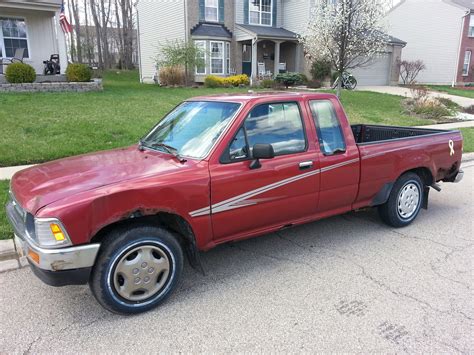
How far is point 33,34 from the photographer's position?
17.1 m

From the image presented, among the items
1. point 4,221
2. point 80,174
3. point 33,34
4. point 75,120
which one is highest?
point 33,34

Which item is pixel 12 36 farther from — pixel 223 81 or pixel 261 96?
pixel 261 96

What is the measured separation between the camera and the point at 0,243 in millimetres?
4316

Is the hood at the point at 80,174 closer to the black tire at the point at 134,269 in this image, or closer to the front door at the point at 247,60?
the black tire at the point at 134,269

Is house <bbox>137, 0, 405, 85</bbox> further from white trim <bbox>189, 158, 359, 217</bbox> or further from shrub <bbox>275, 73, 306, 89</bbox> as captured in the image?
white trim <bbox>189, 158, 359, 217</bbox>

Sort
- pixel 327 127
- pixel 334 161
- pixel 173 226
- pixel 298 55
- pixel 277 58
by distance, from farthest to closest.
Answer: pixel 298 55 → pixel 277 58 → pixel 327 127 → pixel 334 161 → pixel 173 226

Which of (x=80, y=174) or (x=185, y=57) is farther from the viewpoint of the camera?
(x=185, y=57)

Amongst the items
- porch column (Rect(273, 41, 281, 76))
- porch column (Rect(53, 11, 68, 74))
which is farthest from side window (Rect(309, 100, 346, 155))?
porch column (Rect(273, 41, 281, 76))

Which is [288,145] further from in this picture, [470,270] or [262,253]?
[470,270]

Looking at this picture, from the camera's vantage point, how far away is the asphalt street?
293cm

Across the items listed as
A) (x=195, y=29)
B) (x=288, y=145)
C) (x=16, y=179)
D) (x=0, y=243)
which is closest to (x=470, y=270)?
(x=288, y=145)

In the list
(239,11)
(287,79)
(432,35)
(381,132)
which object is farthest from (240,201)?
(432,35)

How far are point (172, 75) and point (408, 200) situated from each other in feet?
57.3

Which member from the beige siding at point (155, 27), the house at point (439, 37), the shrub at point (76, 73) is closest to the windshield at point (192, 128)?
the shrub at point (76, 73)
